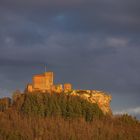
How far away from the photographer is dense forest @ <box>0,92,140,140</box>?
3906cm

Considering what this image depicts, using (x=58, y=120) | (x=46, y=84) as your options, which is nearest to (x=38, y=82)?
(x=46, y=84)

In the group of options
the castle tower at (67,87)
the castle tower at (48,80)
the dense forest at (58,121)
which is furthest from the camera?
the castle tower at (48,80)

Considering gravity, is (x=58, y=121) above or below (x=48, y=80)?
below

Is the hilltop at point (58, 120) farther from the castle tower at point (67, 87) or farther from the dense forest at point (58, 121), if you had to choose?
the castle tower at point (67, 87)

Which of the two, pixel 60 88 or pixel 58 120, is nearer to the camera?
pixel 58 120

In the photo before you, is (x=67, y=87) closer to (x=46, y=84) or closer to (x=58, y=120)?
(x=46, y=84)

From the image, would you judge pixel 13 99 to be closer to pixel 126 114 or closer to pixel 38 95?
pixel 38 95

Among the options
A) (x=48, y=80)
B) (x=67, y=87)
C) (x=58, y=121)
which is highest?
(x=48, y=80)

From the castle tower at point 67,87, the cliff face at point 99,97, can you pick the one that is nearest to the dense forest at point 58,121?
the castle tower at point 67,87

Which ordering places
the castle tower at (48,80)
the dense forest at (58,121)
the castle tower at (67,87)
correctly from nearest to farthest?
the dense forest at (58,121) → the castle tower at (67,87) → the castle tower at (48,80)

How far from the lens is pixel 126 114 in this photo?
4800 centimetres

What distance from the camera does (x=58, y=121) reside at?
42.7 meters

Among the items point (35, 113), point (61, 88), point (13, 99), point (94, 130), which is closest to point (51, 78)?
point (61, 88)

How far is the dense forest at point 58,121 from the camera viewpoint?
1538 inches
